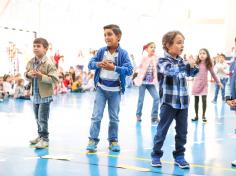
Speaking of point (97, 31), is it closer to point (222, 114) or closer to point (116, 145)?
point (222, 114)

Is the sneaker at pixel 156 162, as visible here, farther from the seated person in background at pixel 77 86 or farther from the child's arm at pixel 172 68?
the seated person in background at pixel 77 86

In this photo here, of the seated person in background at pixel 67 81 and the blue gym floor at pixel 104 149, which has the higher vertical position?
the seated person in background at pixel 67 81

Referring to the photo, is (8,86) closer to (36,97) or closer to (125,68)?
(36,97)

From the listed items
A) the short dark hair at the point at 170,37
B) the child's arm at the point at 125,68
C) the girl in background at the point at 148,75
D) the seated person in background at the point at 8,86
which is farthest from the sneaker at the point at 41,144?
the seated person in background at the point at 8,86

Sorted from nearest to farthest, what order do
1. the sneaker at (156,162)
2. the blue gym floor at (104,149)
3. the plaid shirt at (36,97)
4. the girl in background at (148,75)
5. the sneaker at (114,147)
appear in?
the blue gym floor at (104,149) → the sneaker at (156,162) → the sneaker at (114,147) → the plaid shirt at (36,97) → the girl in background at (148,75)

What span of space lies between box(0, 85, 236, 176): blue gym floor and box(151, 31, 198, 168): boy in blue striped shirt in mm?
237

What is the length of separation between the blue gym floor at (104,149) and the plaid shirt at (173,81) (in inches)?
27.7

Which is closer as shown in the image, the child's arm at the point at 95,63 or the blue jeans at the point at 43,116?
the child's arm at the point at 95,63

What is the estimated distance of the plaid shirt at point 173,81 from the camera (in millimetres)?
4293

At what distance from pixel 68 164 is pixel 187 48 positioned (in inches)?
898

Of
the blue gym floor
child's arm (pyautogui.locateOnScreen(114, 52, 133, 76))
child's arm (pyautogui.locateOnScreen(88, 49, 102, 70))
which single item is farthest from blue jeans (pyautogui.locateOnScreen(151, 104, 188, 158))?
child's arm (pyautogui.locateOnScreen(88, 49, 102, 70))

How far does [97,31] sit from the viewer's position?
61.5 feet

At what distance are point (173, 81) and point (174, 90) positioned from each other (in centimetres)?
10

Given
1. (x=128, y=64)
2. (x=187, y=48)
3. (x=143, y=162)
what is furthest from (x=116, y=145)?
(x=187, y=48)
